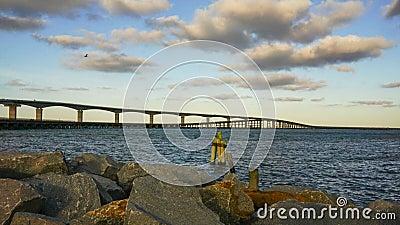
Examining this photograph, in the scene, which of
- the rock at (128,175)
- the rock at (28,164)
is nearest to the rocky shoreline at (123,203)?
the rock at (28,164)

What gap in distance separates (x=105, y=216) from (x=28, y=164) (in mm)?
4270

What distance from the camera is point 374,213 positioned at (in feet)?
27.0

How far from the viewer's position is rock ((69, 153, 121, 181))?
A: 13.3 meters

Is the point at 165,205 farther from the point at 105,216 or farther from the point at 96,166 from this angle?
the point at 96,166

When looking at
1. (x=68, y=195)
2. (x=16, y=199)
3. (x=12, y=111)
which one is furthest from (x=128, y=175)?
(x=12, y=111)

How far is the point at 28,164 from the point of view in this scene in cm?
1038

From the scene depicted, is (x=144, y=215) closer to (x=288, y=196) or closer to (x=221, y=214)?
(x=221, y=214)

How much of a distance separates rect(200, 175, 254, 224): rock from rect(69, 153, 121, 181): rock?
547cm

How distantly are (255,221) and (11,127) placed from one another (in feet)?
405

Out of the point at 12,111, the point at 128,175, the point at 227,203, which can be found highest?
the point at 12,111

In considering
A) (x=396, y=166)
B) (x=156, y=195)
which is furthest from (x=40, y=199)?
(x=396, y=166)

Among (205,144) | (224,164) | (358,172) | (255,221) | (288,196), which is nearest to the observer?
(255,221)

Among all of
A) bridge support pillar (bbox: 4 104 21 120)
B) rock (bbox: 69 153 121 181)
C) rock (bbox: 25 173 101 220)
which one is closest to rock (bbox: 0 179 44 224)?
rock (bbox: 25 173 101 220)

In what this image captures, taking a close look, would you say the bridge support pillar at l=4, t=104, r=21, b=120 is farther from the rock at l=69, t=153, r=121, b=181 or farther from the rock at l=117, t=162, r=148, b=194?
the rock at l=117, t=162, r=148, b=194
